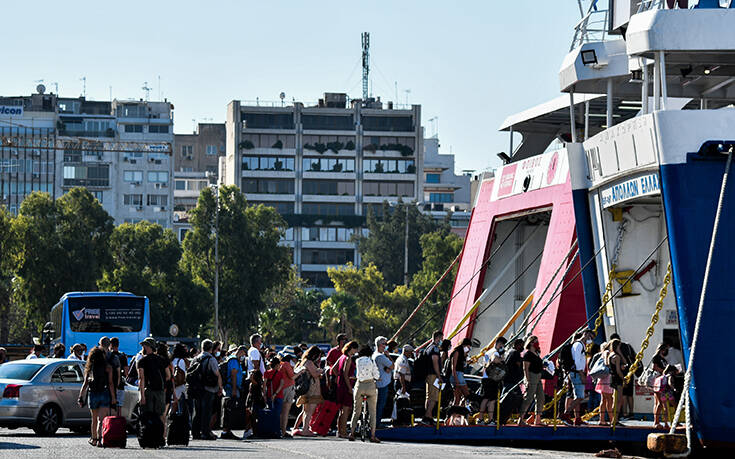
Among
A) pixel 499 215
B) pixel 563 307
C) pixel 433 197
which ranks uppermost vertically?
pixel 433 197

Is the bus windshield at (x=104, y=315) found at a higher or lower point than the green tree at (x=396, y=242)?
lower

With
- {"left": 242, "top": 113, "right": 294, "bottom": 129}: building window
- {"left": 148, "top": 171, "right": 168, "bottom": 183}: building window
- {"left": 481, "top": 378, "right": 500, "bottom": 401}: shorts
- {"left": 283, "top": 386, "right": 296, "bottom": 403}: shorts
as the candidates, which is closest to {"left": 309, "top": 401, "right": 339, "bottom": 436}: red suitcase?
{"left": 283, "top": 386, "right": 296, "bottom": 403}: shorts

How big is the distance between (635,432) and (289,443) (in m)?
4.99

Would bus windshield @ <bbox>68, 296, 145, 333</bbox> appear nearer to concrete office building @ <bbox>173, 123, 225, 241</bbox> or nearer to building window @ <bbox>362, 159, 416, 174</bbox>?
building window @ <bbox>362, 159, 416, 174</bbox>

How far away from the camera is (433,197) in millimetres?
153500

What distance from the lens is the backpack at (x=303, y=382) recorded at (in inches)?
920

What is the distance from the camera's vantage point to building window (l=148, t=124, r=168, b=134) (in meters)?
140

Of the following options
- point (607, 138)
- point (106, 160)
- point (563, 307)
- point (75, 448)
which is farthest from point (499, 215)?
point (106, 160)

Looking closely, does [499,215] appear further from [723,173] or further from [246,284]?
[246,284]

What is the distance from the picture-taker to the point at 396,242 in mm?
113625

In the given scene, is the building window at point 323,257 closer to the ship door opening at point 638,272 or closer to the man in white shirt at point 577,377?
the ship door opening at point 638,272

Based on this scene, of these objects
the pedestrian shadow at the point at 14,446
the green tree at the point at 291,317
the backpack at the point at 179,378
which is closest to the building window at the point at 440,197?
the green tree at the point at 291,317

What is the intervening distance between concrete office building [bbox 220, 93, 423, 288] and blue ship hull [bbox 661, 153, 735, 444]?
10933 centimetres

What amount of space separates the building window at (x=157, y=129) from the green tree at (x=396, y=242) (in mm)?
31454
